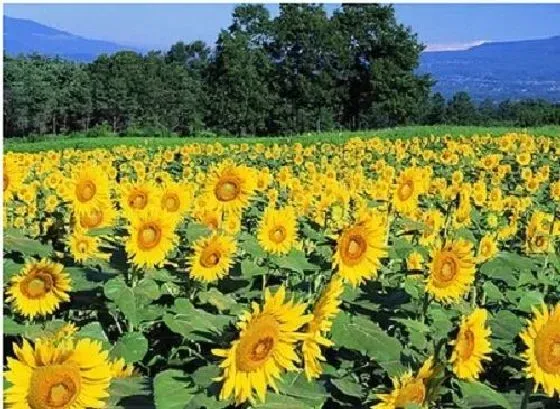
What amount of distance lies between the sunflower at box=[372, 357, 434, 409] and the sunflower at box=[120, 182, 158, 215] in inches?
49.4

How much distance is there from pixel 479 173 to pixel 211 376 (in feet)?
25.9

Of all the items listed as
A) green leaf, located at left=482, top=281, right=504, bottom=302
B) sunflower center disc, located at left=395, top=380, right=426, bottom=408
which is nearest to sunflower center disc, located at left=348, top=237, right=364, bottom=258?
sunflower center disc, located at left=395, top=380, right=426, bottom=408

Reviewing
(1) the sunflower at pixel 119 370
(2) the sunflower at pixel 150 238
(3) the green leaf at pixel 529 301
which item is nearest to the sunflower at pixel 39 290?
(2) the sunflower at pixel 150 238

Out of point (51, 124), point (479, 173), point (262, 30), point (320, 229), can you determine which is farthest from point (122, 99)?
point (320, 229)

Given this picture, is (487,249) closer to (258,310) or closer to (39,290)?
(39,290)

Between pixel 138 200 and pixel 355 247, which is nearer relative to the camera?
pixel 355 247

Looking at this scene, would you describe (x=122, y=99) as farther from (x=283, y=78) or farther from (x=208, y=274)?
(x=208, y=274)

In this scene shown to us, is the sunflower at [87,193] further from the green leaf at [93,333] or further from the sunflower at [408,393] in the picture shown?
the sunflower at [408,393]

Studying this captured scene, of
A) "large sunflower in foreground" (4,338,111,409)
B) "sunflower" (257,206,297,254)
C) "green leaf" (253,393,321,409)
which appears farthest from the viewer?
"sunflower" (257,206,297,254)

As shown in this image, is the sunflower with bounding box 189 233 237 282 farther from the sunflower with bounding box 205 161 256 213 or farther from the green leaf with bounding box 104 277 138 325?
the sunflower with bounding box 205 161 256 213

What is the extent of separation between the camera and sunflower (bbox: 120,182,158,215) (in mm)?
2956

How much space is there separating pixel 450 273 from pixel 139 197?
3.18 ft

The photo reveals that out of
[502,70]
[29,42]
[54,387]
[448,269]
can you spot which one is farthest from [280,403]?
[502,70]

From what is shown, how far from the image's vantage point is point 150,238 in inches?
102
